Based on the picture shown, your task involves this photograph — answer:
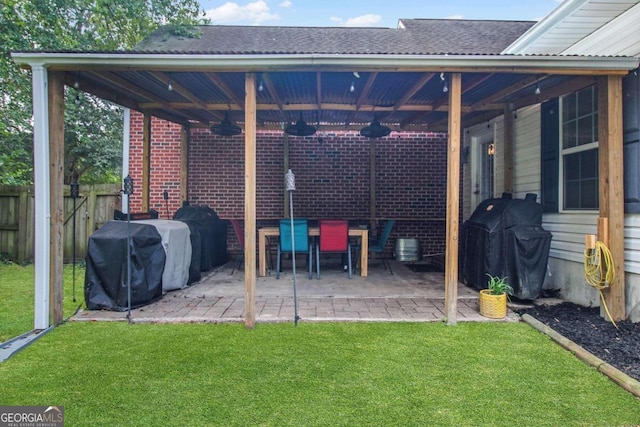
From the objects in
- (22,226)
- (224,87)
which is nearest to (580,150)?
(224,87)

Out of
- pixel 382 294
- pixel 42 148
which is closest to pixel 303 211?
pixel 382 294

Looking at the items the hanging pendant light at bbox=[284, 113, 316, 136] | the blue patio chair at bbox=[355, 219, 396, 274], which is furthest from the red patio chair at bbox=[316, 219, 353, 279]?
the hanging pendant light at bbox=[284, 113, 316, 136]

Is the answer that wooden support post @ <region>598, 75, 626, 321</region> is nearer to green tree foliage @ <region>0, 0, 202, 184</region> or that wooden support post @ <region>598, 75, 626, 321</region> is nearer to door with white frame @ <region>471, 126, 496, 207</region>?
door with white frame @ <region>471, 126, 496, 207</region>

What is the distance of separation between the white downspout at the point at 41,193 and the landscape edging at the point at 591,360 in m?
4.46

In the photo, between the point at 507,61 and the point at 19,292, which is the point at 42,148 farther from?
the point at 507,61

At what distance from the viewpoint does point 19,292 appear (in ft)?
16.2

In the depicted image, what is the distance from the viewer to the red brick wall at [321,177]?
24.3 feet

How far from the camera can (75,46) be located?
7.82 meters

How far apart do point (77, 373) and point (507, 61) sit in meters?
4.24

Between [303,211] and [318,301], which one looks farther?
[303,211]

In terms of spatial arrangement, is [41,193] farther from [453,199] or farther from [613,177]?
[613,177]

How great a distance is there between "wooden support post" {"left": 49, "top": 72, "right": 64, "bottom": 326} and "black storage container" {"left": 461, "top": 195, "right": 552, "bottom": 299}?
4498mm

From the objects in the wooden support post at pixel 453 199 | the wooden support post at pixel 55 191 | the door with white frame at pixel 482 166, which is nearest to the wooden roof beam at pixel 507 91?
the wooden support post at pixel 453 199

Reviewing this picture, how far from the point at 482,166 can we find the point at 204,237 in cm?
523
